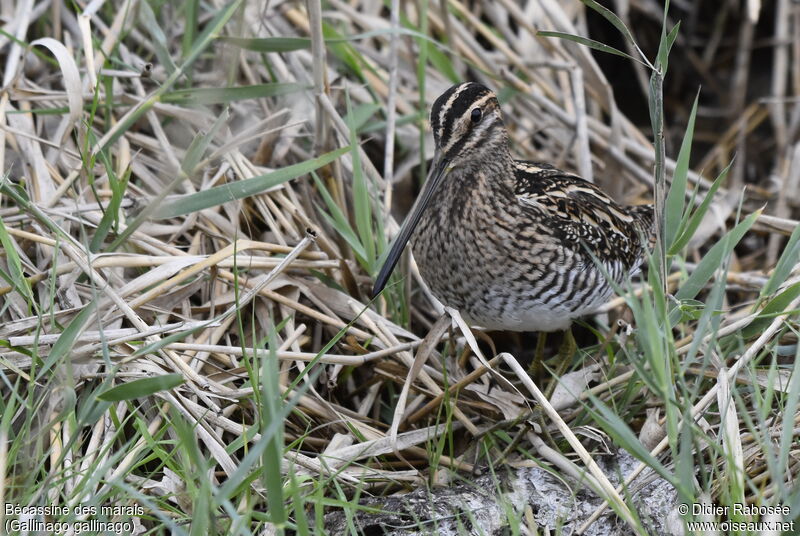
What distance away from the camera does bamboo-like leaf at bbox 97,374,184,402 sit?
205 centimetres

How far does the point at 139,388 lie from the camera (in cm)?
211

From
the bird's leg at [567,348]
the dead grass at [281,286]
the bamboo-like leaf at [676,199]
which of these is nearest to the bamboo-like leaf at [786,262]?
the dead grass at [281,286]

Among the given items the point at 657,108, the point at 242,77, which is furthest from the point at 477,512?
the point at 242,77

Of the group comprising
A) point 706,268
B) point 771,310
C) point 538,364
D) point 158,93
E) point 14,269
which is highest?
point 158,93

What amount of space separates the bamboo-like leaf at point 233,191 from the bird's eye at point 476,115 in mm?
423

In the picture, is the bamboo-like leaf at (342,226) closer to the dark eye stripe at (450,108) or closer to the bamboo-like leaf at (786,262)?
the dark eye stripe at (450,108)

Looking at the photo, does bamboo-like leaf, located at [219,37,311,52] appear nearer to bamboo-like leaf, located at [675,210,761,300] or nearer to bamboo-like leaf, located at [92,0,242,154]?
bamboo-like leaf, located at [92,0,242,154]

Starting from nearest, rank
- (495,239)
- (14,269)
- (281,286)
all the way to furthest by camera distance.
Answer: (14,269) < (495,239) < (281,286)

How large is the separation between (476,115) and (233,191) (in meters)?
0.74

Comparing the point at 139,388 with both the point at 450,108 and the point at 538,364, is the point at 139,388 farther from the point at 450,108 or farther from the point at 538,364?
the point at 538,364

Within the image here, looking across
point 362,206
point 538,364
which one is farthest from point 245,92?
point 538,364

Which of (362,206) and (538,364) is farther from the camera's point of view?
(538,364)

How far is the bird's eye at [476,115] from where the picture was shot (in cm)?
283

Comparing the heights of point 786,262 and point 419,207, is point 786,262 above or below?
below
